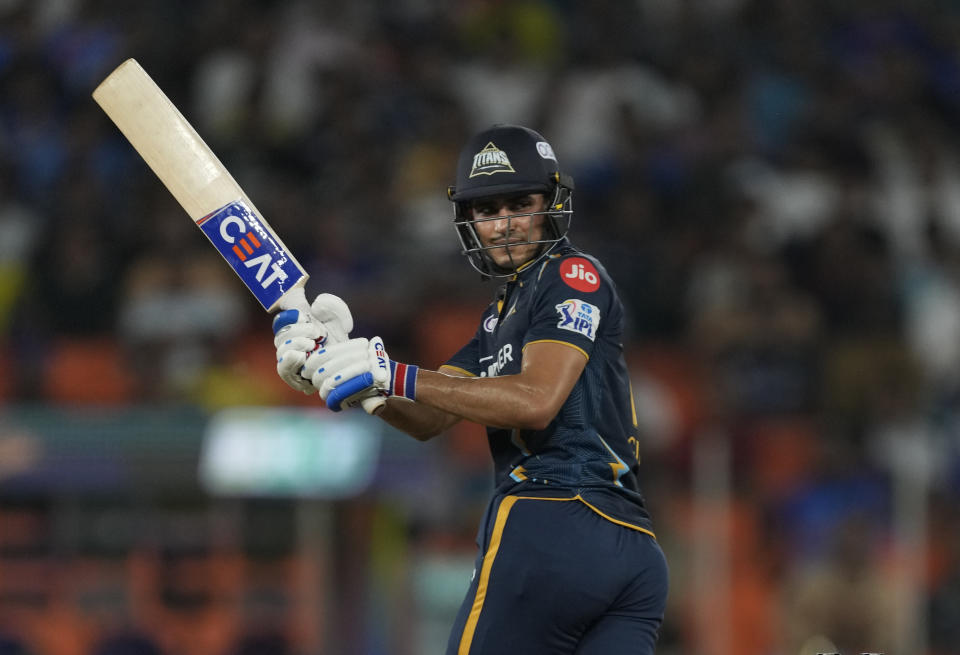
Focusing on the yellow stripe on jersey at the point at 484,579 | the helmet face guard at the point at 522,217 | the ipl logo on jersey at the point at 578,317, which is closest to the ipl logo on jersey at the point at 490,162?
the helmet face guard at the point at 522,217

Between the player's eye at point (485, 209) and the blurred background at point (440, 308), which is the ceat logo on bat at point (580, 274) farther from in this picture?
the blurred background at point (440, 308)

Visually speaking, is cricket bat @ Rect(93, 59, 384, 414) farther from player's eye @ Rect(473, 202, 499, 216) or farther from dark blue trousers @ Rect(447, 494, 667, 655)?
dark blue trousers @ Rect(447, 494, 667, 655)

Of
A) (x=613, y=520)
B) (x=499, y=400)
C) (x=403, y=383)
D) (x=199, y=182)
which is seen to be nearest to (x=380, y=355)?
(x=403, y=383)

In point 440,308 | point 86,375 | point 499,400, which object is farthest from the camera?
point 440,308

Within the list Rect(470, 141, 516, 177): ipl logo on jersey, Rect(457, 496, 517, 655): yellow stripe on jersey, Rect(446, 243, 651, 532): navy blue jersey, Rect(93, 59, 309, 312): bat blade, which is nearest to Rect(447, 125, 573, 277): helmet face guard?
Rect(470, 141, 516, 177): ipl logo on jersey

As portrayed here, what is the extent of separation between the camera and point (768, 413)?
8102 millimetres

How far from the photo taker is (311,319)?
3852mm

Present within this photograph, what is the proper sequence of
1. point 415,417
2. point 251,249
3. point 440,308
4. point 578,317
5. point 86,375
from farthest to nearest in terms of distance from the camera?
point 440,308 → point 86,375 → point 415,417 → point 251,249 → point 578,317

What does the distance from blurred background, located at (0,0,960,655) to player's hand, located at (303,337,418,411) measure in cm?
293

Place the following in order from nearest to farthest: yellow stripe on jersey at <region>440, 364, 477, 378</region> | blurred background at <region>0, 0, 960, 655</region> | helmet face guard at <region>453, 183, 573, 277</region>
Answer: helmet face guard at <region>453, 183, 573, 277</region>
yellow stripe on jersey at <region>440, 364, 477, 378</region>
blurred background at <region>0, 0, 960, 655</region>

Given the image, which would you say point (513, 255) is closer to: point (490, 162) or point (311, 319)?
point (490, 162)

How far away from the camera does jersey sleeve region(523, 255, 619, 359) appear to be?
12.0ft

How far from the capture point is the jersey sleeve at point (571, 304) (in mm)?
3660

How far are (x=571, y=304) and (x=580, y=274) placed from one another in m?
0.12
